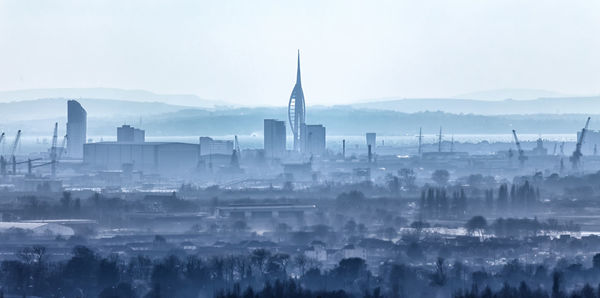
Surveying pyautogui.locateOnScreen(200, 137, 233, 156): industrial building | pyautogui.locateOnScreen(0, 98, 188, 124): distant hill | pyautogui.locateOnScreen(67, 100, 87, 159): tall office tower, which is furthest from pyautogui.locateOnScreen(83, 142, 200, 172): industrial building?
pyautogui.locateOnScreen(0, 98, 188, 124): distant hill

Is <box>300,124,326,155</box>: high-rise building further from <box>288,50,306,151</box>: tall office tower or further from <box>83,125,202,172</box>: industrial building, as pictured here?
<box>83,125,202,172</box>: industrial building

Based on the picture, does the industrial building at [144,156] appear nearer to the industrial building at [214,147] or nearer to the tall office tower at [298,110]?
the industrial building at [214,147]

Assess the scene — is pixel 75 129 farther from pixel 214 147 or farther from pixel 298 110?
pixel 298 110

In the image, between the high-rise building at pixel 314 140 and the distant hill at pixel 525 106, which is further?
the distant hill at pixel 525 106

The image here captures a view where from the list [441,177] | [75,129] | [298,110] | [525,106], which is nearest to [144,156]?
[75,129]

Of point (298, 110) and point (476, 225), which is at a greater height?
point (298, 110)

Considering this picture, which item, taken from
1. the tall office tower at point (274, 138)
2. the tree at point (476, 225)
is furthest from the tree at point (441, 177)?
the tree at point (476, 225)
